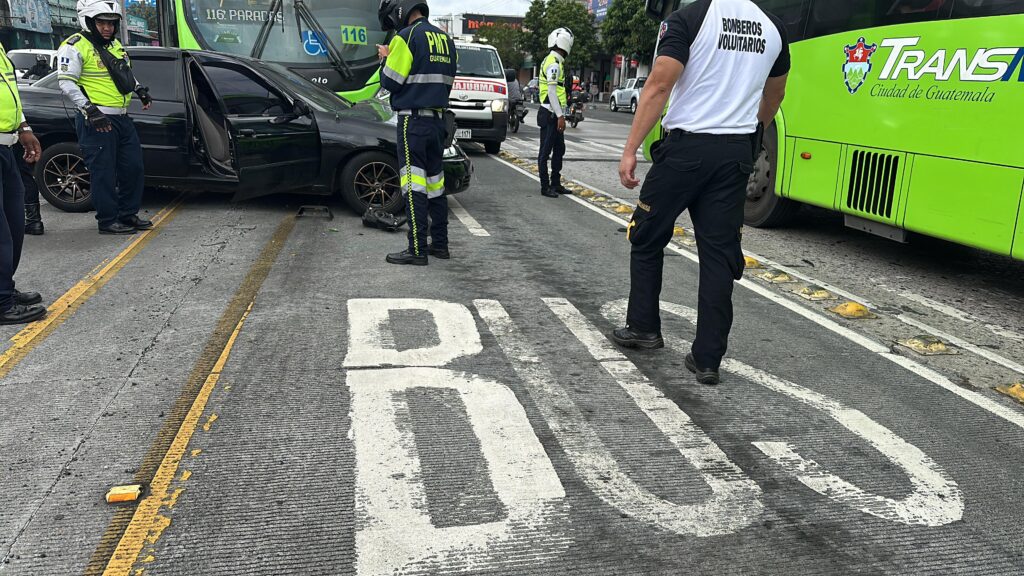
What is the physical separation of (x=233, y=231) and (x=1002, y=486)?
6.25m

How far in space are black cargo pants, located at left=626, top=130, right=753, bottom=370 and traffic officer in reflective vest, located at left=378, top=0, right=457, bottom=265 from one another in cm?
248

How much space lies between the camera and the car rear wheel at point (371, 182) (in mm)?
7836

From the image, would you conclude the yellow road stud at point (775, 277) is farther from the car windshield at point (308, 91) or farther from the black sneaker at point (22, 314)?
the black sneaker at point (22, 314)

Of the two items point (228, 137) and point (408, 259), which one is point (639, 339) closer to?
point (408, 259)

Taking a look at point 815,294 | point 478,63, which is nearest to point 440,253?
point 815,294

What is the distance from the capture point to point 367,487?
2.83 m

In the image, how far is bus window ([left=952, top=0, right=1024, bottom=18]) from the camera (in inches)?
212

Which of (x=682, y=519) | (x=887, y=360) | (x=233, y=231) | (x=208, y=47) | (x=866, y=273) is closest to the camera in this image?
(x=682, y=519)

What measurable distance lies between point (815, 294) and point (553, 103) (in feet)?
16.1

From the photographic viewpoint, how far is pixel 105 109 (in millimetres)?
6715

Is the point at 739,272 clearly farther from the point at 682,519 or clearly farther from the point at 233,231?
the point at 233,231

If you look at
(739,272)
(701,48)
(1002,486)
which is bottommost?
(1002,486)

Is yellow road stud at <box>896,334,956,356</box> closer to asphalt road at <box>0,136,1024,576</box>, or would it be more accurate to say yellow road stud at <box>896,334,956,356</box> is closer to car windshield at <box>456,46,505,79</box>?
asphalt road at <box>0,136,1024,576</box>

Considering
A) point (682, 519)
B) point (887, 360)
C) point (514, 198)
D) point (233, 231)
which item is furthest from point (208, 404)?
point (514, 198)
